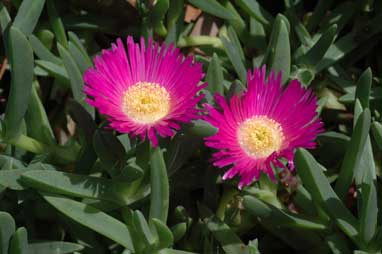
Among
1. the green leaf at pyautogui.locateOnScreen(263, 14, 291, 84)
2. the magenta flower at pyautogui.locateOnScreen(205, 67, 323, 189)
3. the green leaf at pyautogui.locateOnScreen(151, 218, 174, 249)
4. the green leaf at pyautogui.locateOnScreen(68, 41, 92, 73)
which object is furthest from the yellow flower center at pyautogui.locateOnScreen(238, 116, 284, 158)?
the green leaf at pyautogui.locateOnScreen(68, 41, 92, 73)

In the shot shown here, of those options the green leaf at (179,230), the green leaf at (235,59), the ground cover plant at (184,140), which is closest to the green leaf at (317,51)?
the ground cover plant at (184,140)

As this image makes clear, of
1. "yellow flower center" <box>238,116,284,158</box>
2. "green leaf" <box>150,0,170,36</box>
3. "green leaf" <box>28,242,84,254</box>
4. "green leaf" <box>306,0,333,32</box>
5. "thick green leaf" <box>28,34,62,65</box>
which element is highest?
"green leaf" <box>306,0,333,32</box>

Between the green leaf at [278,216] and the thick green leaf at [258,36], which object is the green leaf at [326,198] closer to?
the green leaf at [278,216]

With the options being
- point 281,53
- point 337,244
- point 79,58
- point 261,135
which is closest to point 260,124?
point 261,135

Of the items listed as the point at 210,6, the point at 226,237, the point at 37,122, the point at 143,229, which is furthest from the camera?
the point at 210,6

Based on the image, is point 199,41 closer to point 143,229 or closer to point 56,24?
point 56,24

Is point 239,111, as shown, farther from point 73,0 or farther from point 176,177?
point 73,0

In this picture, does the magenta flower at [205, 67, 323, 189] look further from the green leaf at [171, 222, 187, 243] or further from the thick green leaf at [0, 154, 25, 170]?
the thick green leaf at [0, 154, 25, 170]
